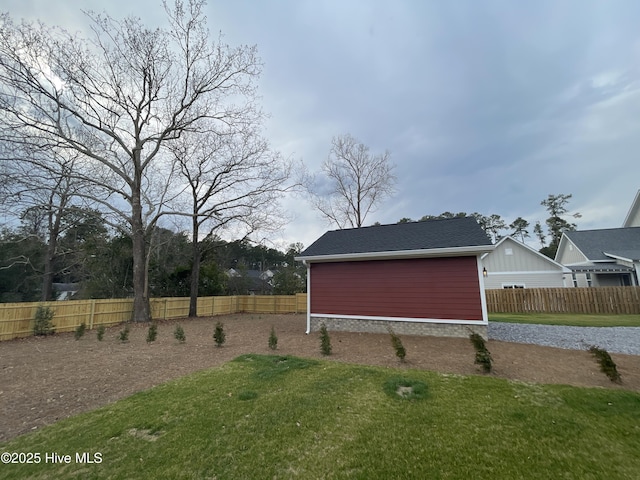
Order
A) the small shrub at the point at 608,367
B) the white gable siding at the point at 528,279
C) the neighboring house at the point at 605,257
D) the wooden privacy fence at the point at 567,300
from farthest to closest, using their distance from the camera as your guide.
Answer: the white gable siding at the point at 528,279 → the neighboring house at the point at 605,257 → the wooden privacy fence at the point at 567,300 → the small shrub at the point at 608,367

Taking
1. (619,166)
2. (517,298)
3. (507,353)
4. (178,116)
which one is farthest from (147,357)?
(619,166)

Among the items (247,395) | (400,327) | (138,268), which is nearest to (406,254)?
(400,327)

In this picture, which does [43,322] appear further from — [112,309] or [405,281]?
[405,281]

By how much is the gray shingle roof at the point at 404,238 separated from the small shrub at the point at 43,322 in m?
9.29

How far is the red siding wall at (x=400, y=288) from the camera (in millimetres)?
8461

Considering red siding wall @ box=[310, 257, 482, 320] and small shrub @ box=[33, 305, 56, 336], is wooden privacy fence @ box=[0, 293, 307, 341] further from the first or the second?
red siding wall @ box=[310, 257, 482, 320]

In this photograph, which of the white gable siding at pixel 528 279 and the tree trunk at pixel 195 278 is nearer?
the tree trunk at pixel 195 278

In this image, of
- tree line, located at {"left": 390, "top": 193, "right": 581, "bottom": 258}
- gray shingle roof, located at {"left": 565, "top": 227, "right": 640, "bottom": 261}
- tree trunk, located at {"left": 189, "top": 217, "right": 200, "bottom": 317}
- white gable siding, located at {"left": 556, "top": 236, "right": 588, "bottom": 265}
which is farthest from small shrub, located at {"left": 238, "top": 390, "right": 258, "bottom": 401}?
tree line, located at {"left": 390, "top": 193, "right": 581, "bottom": 258}

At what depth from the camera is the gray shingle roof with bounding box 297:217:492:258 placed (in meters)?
8.72

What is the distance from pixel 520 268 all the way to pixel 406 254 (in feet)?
49.5

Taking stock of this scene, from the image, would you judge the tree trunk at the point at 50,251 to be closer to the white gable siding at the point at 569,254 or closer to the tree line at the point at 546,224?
the tree line at the point at 546,224

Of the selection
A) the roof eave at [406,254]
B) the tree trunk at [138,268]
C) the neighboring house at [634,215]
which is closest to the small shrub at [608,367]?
the roof eave at [406,254]

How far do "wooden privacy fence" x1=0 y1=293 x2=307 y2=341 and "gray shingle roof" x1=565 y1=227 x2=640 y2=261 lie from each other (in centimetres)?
1899

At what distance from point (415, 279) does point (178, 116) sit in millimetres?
13239
